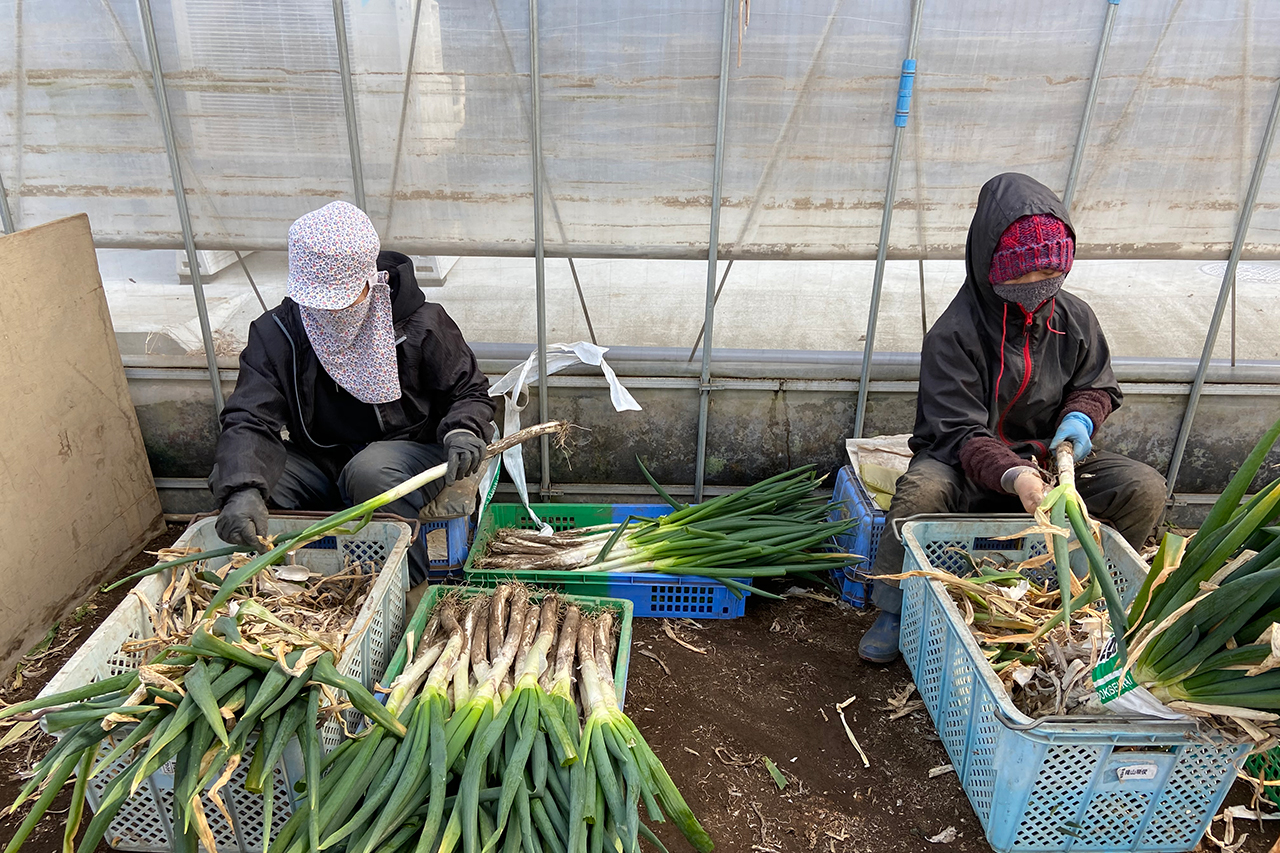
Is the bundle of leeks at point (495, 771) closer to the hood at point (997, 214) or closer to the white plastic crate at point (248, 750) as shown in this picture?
the white plastic crate at point (248, 750)

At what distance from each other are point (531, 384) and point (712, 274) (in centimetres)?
83

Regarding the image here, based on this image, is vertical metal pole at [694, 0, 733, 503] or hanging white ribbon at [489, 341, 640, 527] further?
hanging white ribbon at [489, 341, 640, 527]

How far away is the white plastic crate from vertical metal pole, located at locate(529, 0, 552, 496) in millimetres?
1037

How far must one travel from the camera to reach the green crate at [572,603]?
2.21 m

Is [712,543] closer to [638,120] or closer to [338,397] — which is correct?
[338,397]

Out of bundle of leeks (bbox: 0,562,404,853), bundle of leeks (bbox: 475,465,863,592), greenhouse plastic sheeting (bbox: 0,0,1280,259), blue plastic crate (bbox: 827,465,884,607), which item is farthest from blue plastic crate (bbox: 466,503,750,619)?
greenhouse plastic sheeting (bbox: 0,0,1280,259)

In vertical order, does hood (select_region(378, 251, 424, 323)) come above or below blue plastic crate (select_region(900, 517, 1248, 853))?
above

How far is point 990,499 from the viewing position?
2695mm

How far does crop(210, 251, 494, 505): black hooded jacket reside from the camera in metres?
2.55

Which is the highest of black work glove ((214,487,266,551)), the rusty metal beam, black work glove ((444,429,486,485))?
the rusty metal beam

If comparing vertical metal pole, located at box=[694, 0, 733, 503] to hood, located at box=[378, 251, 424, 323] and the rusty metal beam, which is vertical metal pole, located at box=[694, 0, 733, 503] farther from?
the rusty metal beam

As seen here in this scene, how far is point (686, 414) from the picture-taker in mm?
3430

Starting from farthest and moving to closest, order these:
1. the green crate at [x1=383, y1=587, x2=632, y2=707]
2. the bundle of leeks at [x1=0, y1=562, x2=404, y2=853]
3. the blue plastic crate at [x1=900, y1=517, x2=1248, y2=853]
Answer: the green crate at [x1=383, y1=587, x2=632, y2=707], the blue plastic crate at [x1=900, y1=517, x2=1248, y2=853], the bundle of leeks at [x1=0, y1=562, x2=404, y2=853]

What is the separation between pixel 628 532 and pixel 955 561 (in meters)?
1.06
